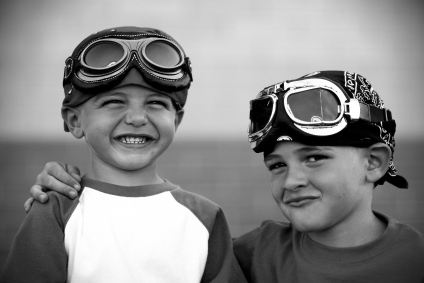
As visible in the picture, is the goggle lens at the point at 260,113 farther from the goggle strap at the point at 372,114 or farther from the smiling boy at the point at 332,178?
the goggle strap at the point at 372,114

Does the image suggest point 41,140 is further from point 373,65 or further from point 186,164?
point 373,65

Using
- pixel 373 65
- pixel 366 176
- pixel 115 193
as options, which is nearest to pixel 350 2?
pixel 373 65

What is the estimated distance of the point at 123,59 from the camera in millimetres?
2844

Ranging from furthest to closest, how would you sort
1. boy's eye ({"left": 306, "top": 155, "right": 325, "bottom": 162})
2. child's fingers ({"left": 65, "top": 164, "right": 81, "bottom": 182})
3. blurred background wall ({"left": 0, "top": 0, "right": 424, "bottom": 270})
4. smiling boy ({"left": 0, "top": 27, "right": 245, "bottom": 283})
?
blurred background wall ({"left": 0, "top": 0, "right": 424, "bottom": 270}) → child's fingers ({"left": 65, "top": 164, "right": 81, "bottom": 182}) → boy's eye ({"left": 306, "top": 155, "right": 325, "bottom": 162}) → smiling boy ({"left": 0, "top": 27, "right": 245, "bottom": 283})

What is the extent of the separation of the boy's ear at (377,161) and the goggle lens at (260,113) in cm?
55

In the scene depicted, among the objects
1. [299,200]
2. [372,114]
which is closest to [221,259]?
[299,200]

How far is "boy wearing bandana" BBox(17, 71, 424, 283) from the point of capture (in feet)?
8.76

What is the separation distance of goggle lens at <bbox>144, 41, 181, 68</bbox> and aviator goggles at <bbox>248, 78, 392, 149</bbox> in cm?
56

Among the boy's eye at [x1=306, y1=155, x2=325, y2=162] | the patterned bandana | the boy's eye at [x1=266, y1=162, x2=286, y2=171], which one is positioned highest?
the patterned bandana

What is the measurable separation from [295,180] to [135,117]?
896 mm

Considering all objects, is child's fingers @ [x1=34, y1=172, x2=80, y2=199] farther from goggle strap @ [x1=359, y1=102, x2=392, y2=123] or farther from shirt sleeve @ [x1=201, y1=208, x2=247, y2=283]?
goggle strap @ [x1=359, y1=102, x2=392, y2=123]

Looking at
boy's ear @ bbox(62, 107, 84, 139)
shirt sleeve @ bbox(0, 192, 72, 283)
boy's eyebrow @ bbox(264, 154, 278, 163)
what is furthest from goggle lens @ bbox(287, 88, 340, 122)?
shirt sleeve @ bbox(0, 192, 72, 283)

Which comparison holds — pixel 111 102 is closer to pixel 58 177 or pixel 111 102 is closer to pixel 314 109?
pixel 58 177

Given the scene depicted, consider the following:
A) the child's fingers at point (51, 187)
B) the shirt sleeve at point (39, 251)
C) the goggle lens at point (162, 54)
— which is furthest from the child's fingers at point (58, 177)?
the goggle lens at point (162, 54)
